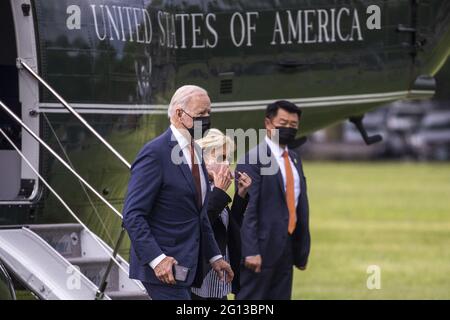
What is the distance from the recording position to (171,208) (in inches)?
301

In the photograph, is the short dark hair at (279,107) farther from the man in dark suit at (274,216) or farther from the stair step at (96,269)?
the stair step at (96,269)

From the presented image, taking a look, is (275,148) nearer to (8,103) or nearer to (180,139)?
(8,103)

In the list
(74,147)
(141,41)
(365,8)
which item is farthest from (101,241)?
(365,8)

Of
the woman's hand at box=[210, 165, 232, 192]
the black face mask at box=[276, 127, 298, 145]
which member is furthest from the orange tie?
the woman's hand at box=[210, 165, 232, 192]

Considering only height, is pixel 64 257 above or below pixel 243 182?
below

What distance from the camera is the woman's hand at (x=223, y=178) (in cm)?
800

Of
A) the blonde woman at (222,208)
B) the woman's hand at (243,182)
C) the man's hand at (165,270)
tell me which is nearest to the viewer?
the man's hand at (165,270)

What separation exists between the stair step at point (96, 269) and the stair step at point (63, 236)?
12 centimetres

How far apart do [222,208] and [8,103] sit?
7.32 ft

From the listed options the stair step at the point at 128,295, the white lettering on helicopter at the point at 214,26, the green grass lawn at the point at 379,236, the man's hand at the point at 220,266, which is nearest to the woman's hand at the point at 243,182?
the man's hand at the point at 220,266

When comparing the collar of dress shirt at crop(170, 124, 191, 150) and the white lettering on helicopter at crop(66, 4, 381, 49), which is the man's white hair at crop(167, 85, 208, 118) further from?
the white lettering on helicopter at crop(66, 4, 381, 49)

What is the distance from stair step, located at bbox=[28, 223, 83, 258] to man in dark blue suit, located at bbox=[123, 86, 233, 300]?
1410 mm

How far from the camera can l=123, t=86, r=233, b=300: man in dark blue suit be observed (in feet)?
24.5

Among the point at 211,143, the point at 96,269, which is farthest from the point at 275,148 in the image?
the point at 96,269
